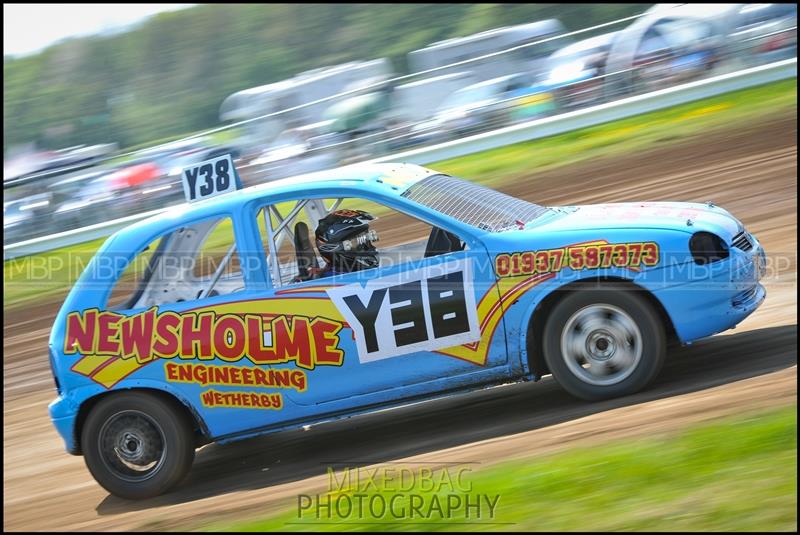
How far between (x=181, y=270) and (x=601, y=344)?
3045 mm

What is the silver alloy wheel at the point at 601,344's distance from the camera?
5922mm

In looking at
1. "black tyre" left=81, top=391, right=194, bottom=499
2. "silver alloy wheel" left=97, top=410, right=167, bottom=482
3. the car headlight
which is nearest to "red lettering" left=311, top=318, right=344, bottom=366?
"black tyre" left=81, top=391, right=194, bottom=499

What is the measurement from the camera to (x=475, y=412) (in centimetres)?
688

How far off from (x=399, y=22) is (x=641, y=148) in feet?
70.4

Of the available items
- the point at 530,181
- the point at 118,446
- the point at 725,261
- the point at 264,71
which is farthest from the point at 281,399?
the point at 264,71

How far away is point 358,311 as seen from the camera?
6.12m

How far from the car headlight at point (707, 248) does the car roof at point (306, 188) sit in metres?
1.84

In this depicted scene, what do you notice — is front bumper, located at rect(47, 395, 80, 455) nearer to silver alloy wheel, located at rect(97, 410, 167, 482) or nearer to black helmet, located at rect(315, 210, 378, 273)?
silver alloy wheel, located at rect(97, 410, 167, 482)

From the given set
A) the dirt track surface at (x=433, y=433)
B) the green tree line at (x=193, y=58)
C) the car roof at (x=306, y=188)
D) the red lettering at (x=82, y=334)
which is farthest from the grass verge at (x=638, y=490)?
the green tree line at (x=193, y=58)

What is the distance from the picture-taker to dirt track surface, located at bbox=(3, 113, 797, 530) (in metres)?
5.79

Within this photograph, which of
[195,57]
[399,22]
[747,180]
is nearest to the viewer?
[747,180]

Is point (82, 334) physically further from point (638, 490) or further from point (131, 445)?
point (638, 490)

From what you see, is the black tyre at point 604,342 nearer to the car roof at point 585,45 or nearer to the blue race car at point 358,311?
the blue race car at point 358,311

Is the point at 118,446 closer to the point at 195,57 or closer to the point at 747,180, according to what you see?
the point at 747,180
